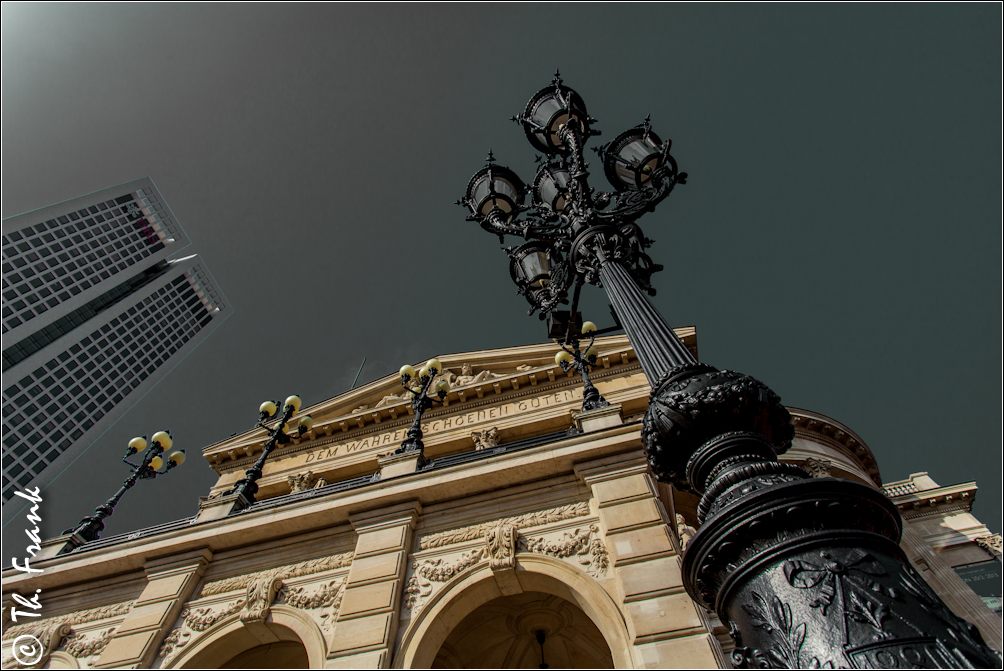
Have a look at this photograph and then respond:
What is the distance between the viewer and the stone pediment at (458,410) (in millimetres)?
20875

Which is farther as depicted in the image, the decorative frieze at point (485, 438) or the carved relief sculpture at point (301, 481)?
the carved relief sculpture at point (301, 481)

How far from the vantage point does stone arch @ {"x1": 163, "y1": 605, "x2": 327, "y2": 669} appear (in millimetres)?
9031

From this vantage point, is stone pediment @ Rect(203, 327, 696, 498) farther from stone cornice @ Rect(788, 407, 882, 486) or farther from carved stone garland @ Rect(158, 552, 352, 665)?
carved stone garland @ Rect(158, 552, 352, 665)

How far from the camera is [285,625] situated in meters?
9.19

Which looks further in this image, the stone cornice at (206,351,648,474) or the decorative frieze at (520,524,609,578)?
the stone cornice at (206,351,648,474)

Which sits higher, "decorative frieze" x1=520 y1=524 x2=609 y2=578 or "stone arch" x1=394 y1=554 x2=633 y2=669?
"decorative frieze" x1=520 y1=524 x2=609 y2=578

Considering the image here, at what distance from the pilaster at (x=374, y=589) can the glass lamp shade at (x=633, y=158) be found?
6.73 m

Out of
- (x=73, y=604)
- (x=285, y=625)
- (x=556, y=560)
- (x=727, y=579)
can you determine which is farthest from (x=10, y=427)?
(x=727, y=579)

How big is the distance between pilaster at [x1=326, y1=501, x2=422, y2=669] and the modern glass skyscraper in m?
53.8

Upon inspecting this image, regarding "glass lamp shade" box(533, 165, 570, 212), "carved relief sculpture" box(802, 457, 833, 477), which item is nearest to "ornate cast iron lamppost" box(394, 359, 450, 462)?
"glass lamp shade" box(533, 165, 570, 212)

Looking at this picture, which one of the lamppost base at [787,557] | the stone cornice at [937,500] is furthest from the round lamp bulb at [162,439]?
the stone cornice at [937,500]

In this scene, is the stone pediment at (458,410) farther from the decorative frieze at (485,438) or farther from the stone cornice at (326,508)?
the stone cornice at (326,508)

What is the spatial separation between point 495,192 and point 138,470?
39.6ft

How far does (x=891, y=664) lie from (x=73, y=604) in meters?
13.8
